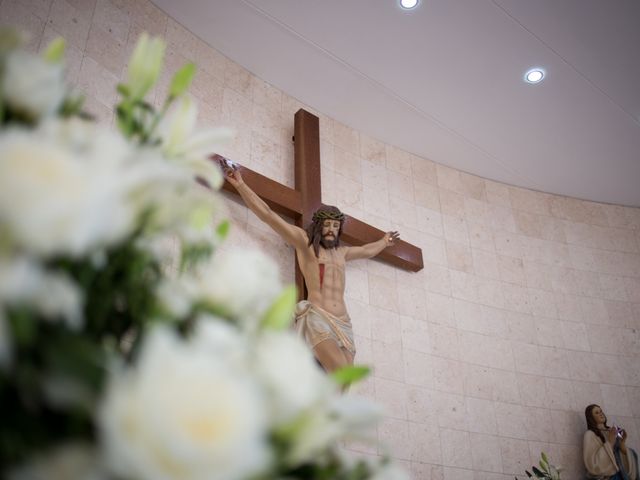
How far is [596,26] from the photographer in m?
5.05

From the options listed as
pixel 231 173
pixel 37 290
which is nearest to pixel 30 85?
pixel 37 290

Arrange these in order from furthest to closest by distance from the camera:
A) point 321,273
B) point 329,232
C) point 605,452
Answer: point 605,452, point 329,232, point 321,273

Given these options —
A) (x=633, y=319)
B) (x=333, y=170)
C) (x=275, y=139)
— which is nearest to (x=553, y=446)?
(x=633, y=319)

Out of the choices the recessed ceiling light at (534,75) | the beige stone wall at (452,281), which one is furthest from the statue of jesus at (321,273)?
the recessed ceiling light at (534,75)

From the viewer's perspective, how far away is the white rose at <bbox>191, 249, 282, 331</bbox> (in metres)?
0.64

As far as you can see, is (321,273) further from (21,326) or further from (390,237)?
(21,326)

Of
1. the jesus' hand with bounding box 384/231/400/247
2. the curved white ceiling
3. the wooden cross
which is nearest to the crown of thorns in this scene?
the wooden cross

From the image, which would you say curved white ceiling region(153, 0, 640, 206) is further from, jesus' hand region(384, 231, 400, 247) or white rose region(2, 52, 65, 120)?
white rose region(2, 52, 65, 120)

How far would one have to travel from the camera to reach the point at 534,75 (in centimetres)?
545

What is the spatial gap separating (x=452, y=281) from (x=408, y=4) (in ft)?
7.78

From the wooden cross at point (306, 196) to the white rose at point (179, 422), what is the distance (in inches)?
144

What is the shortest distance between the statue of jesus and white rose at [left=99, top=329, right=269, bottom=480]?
328 centimetres

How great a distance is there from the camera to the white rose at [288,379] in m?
0.51

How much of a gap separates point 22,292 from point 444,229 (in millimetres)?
5582
